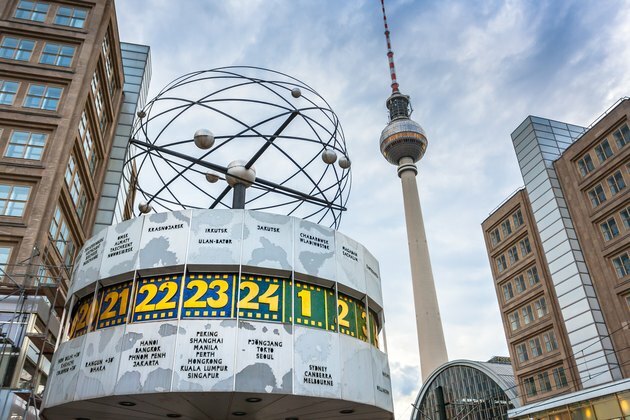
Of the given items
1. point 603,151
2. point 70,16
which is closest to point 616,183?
point 603,151

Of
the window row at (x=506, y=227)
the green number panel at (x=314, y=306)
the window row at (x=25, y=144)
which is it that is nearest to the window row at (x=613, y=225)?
the window row at (x=506, y=227)

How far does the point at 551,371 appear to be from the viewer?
1779 inches

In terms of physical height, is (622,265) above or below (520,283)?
below

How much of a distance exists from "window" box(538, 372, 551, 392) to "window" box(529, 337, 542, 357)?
1.94 metres

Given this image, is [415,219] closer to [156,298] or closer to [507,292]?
[507,292]

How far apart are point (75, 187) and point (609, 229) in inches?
1665

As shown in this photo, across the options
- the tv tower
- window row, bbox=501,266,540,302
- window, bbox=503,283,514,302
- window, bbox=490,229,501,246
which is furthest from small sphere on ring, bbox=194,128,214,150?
the tv tower

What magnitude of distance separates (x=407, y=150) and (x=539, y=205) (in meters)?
72.2

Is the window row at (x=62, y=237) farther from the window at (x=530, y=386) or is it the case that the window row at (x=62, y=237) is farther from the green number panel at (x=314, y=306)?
the window at (x=530, y=386)

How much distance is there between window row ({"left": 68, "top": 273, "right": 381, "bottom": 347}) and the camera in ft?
46.3

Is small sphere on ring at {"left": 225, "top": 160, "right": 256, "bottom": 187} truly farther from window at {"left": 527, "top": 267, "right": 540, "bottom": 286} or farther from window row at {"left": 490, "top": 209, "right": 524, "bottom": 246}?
window row at {"left": 490, "top": 209, "right": 524, "bottom": 246}

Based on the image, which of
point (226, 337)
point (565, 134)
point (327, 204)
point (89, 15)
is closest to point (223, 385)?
point (226, 337)

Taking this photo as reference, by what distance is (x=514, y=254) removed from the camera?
5325 centimetres

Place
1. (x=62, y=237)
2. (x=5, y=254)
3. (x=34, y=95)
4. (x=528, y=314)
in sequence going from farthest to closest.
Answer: (x=528, y=314)
(x=34, y=95)
(x=62, y=237)
(x=5, y=254)
